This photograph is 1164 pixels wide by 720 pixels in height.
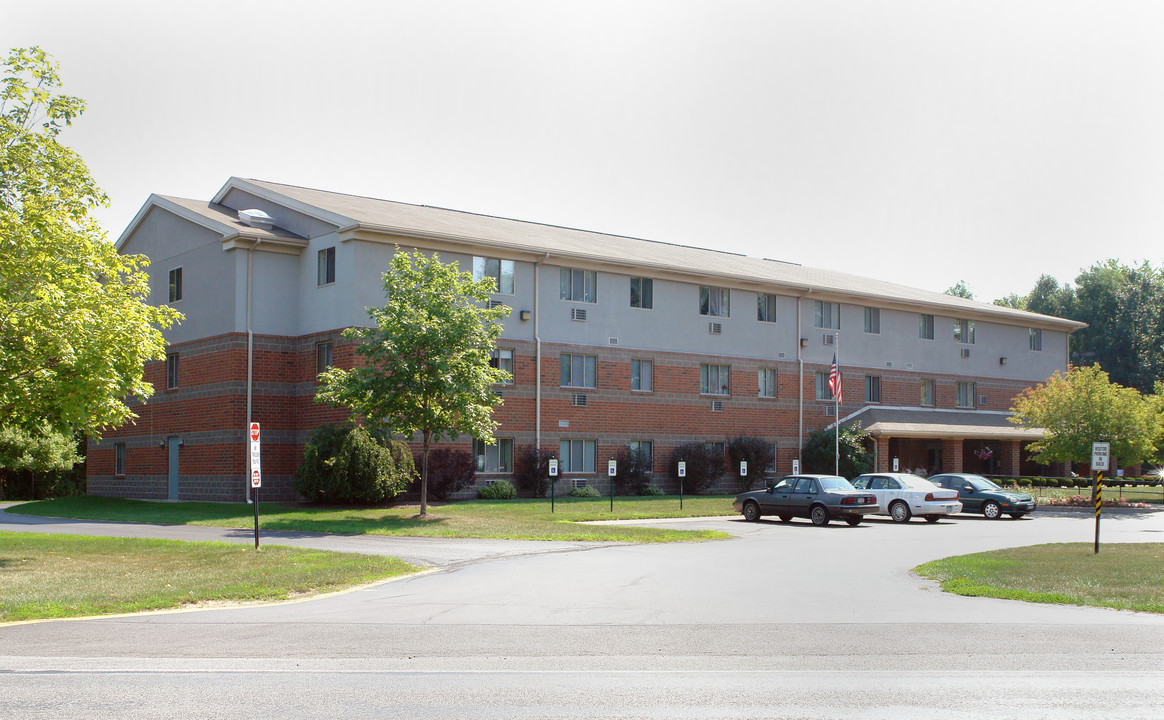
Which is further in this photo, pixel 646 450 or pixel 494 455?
pixel 646 450

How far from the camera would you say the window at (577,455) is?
125 feet

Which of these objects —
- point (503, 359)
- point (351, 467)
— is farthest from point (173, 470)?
point (503, 359)

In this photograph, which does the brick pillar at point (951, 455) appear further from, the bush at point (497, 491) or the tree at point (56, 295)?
the tree at point (56, 295)

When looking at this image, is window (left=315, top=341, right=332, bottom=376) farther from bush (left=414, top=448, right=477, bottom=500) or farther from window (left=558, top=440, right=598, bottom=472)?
window (left=558, top=440, right=598, bottom=472)

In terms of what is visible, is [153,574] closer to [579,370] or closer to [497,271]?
[497,271]

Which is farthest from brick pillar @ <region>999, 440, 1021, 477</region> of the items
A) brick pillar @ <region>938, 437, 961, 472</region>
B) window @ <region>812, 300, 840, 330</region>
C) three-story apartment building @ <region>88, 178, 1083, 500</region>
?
window @ <region>812, 300, 840, 330</region>

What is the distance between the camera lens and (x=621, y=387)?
39812mm

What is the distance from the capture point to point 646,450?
133ft

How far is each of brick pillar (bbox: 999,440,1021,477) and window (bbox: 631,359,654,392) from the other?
1790 cm

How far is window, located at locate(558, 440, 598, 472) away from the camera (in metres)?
38.2

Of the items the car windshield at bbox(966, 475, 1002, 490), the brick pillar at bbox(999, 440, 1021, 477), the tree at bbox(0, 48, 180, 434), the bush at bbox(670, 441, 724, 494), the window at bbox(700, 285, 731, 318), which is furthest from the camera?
the brick pillar at bbox(999, 440, 1021, 477)

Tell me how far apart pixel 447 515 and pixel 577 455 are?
34.2 feet

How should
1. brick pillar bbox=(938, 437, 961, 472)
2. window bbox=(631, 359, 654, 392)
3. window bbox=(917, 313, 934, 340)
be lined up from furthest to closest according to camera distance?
1. window bbox=(917, 313, 934, 340)
2. brick pillar bbox=(938, 437, 961, 472)
3. window bbox=(631, 359, 654, 392)

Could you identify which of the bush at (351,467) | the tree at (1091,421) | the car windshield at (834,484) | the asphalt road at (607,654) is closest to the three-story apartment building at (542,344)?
the bush at (351,467)
